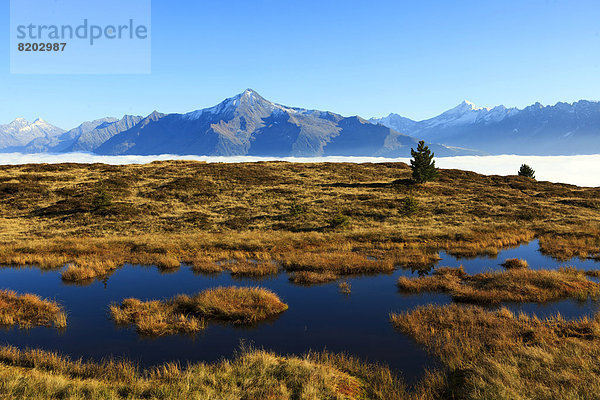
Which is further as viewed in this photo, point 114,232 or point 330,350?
point 114,232

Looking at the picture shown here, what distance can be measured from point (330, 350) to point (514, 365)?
5244mm

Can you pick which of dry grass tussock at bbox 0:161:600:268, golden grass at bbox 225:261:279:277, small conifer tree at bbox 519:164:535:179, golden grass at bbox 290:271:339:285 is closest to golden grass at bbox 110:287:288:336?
golden grass at bbox 290:271:339:285

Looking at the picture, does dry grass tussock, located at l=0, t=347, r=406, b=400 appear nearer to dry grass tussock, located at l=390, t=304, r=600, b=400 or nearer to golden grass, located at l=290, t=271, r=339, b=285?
dry grass tussock, located at l=390, t=304, r=600, b=400

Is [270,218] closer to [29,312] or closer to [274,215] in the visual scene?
[274,215]

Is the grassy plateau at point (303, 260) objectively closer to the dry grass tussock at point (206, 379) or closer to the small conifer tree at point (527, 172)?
the dry grass tussock at point (206, 379)

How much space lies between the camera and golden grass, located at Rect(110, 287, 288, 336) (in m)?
12.5

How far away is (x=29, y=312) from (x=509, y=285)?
2173cm

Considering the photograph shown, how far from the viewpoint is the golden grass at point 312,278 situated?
1830cm

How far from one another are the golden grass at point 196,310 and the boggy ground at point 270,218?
5149 mm

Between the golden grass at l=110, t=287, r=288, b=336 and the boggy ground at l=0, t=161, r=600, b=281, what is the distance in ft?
16.9

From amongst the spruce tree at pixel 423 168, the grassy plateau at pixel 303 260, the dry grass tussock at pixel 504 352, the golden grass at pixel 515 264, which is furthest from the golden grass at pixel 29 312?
the spruce tree at pixel 423 168

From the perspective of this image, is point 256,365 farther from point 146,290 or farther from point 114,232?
point 114,232

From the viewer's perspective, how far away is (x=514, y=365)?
9000mm

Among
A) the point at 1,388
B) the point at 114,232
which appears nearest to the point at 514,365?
the point at 1,388
